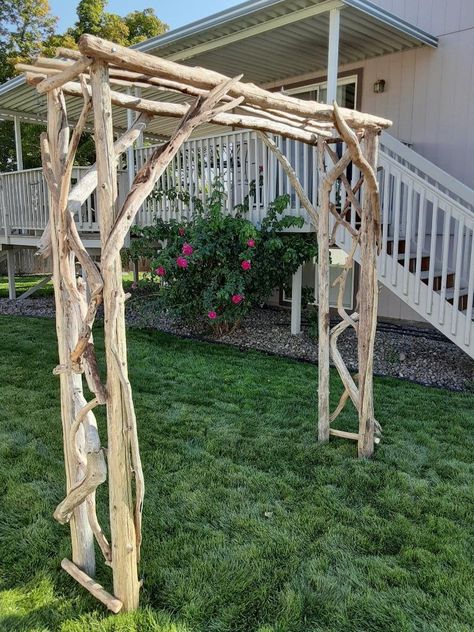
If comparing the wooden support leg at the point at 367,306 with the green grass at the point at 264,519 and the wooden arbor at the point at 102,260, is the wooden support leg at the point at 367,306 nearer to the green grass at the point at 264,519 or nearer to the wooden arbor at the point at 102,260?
the green grass at the point at 264,519

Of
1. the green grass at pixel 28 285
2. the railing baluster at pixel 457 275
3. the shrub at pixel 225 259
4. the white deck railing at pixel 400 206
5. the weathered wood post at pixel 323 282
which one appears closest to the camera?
the weathered wood post at pixel 323 282

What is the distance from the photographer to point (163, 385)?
4.83 meters

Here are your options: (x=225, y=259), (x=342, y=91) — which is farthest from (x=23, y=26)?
(x=225, y=259)

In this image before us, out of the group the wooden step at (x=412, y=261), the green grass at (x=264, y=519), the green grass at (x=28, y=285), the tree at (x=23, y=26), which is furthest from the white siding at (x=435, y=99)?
the tree at (x=23, y=26)

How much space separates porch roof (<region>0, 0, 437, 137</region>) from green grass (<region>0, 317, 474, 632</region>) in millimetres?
4028

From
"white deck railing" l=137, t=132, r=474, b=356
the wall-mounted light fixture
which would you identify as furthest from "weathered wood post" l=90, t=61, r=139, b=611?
the wall-mounted light fixture

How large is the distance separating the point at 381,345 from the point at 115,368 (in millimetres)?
4804

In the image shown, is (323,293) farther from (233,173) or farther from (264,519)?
(233,173)

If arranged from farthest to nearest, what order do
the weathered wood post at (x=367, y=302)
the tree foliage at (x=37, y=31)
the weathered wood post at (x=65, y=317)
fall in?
the tree foliage at (x=37, y=31), the weathered wood post at (x=367, y=302), the weathered wood post at (x=65, y=317)

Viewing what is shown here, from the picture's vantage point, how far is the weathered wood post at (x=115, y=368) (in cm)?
173

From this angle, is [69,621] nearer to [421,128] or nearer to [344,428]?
[344,428]

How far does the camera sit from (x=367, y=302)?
326cm

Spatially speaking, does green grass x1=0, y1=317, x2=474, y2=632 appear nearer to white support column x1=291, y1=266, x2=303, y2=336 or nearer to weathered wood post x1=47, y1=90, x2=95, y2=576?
weathered wood post x1=47, y1=90, x2=95, y2=576

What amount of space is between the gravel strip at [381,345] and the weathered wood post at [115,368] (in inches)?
146
